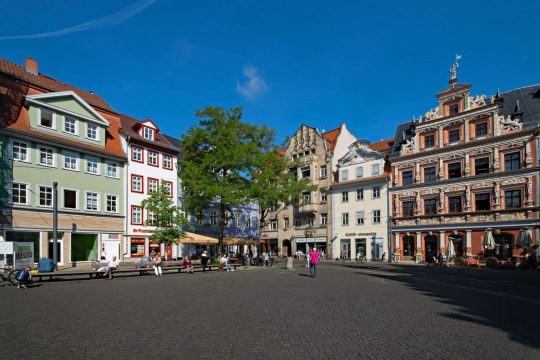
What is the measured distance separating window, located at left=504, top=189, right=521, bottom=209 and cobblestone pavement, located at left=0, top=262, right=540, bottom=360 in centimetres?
2633

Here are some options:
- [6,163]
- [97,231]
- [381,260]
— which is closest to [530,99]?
[381,260]

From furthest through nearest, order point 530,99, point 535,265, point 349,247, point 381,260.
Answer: point 349,247 < point 381,260 < point 530,99 < point 535,265

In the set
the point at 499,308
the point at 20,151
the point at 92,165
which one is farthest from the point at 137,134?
the point at 499,308

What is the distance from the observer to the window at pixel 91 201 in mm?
36328

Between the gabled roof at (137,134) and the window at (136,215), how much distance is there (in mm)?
6553

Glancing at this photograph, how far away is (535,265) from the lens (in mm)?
34000

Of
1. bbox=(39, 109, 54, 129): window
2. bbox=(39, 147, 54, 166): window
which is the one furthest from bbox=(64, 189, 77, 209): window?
bbox=(39, 109, 54, 129): window

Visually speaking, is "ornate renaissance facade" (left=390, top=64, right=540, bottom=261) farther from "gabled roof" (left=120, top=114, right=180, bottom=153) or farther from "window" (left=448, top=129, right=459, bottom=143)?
"gabled roof" (left=120, top=114, right=180, bottom=153)

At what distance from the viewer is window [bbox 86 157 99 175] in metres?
36.7

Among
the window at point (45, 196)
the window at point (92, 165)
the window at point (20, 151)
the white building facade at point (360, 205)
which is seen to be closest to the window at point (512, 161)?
the white building facade at point (360, 205)

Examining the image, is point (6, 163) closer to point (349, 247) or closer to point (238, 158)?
point (238, 158)

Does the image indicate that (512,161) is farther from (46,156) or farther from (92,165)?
(46,156)

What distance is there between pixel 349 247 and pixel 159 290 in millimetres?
38398

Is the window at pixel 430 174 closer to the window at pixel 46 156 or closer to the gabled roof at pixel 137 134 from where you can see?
the gabled roof at pixel 137 134
